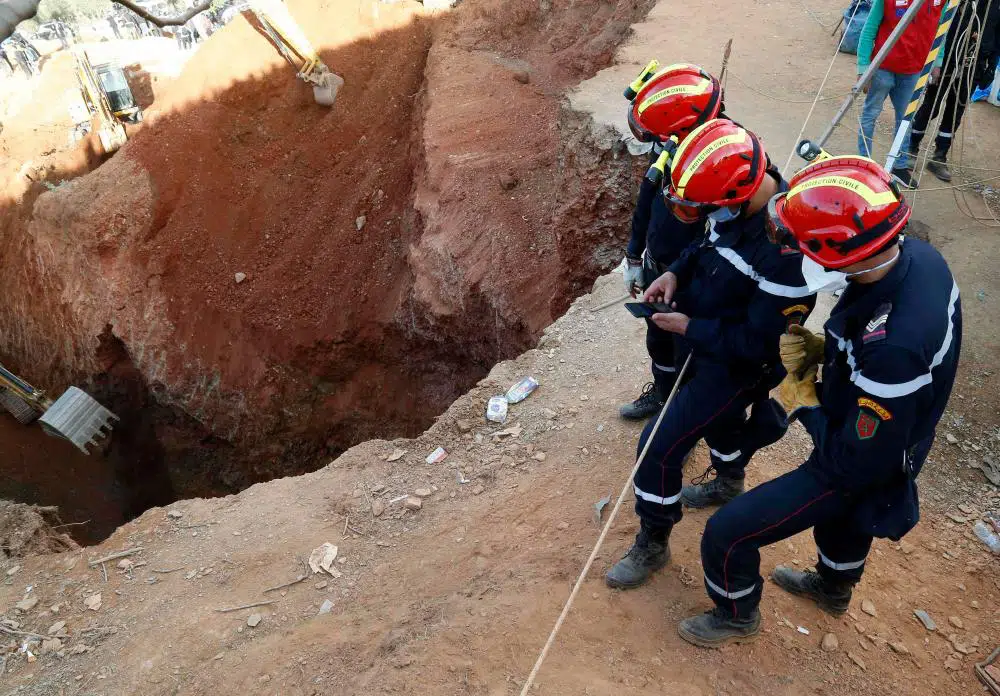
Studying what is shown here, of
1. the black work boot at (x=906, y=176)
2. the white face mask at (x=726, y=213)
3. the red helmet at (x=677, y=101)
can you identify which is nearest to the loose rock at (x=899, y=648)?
the white face mask at (x=726, y=213)

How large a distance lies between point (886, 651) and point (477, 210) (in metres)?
5.92

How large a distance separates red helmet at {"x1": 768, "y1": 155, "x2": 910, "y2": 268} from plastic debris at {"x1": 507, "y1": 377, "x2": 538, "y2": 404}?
292 centimetres

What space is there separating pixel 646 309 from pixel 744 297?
19.6 inches

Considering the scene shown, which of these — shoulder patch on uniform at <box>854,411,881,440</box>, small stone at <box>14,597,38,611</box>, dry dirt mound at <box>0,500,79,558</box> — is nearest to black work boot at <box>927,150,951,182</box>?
shoulder patch on uniform at <box>854,411,881,440</box>

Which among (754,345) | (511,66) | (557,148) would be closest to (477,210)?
(557,148)

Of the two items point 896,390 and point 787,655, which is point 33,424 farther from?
point 896,390

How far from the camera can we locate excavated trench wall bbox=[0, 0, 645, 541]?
29.7 feet

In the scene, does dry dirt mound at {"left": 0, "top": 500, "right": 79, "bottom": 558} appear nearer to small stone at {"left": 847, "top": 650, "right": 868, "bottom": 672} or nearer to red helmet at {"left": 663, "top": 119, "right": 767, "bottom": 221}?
red helmet at {"left": 663, "top": 119, "right": 767, "bottom": 221}

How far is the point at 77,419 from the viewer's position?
8.95 metres

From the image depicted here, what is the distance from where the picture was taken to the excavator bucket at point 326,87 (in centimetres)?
1015

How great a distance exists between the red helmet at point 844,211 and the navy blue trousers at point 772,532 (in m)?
0.94

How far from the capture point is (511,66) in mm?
9398

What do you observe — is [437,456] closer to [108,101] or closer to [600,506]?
[600,506]

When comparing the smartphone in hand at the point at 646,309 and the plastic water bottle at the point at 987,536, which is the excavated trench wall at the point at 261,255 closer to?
the smartphone in hand at the point at 646,309
